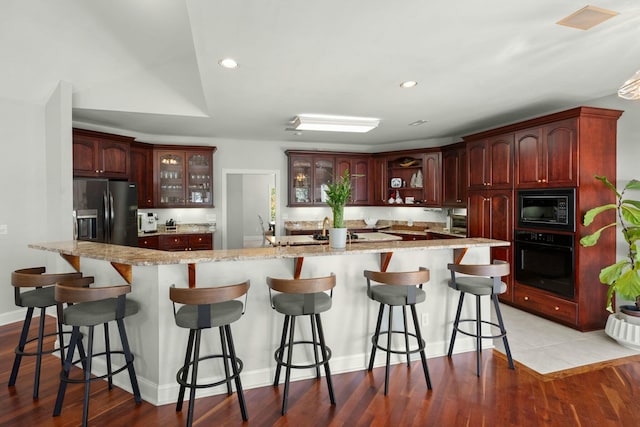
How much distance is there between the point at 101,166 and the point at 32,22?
1.98m

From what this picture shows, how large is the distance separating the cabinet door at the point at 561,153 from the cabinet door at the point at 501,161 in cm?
48

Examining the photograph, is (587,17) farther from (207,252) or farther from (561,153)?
(207,252)

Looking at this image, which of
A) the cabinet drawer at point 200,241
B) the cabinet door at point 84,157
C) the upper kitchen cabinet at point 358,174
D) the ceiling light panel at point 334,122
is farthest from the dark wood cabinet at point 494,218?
the cabinet door at point 84,157

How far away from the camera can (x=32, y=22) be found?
3295mm

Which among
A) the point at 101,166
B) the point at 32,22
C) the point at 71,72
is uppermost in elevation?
the point at 32,22

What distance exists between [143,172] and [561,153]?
5.97 m

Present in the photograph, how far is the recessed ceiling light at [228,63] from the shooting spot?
2.86m

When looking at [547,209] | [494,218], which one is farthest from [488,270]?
[494,218]

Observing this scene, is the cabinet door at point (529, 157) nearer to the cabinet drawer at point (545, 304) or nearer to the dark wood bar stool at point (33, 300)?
the cabinet drawer at point (545, 304)

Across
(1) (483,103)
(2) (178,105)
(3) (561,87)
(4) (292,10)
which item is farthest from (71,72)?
(3) (561,87)

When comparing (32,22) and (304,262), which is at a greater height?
(32,22)

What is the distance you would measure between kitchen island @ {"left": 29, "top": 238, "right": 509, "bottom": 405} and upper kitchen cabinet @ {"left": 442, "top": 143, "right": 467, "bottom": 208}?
8.54 feet

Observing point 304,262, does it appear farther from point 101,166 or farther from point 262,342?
point 101,166

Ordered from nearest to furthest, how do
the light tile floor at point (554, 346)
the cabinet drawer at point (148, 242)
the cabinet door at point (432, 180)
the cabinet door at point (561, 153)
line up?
the light tile floor at point (554, 346)
the cabinet door at point (561, 153)
the cabinet drawer at point (148, 242)
the cabinet door at point (432, 180)
